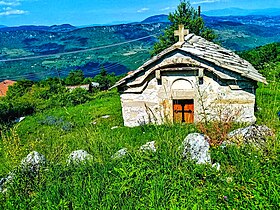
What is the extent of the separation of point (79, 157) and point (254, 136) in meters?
3.14

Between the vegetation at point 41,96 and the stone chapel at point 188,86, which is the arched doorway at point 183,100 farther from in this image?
the vegetation at point 41,96

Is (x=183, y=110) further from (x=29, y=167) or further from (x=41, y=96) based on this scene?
(x=41, y=96)

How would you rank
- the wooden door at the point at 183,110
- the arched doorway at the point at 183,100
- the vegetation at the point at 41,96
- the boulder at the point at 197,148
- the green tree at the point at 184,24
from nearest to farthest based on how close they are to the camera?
1. the boulder at the point at 197,148
2. the arched doorway at the point at 183,100
3. the wooden door at the point at 183,110
4. the vegetation at the point at 41,96
5. the green tree at the point at 184,24

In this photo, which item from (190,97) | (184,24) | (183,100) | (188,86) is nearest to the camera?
(188,86)

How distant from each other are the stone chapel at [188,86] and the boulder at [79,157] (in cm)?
502

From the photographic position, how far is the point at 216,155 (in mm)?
5188

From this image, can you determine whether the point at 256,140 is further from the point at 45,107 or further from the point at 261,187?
the point at 45,107

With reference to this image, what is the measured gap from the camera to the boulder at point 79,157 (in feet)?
16.3

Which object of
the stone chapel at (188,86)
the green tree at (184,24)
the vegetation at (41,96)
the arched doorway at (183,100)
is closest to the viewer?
the stone chapel at (188,86)

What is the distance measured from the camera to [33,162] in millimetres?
5125

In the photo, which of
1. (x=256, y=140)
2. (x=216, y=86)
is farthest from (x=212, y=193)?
(x=216, y=86)

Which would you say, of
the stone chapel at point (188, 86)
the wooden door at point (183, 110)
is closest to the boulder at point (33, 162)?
the stone chapel at point (188, 86)

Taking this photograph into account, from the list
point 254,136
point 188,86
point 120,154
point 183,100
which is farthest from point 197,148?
point 183,100

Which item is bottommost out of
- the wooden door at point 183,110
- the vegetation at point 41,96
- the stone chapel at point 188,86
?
the vegetation at point 41,96
